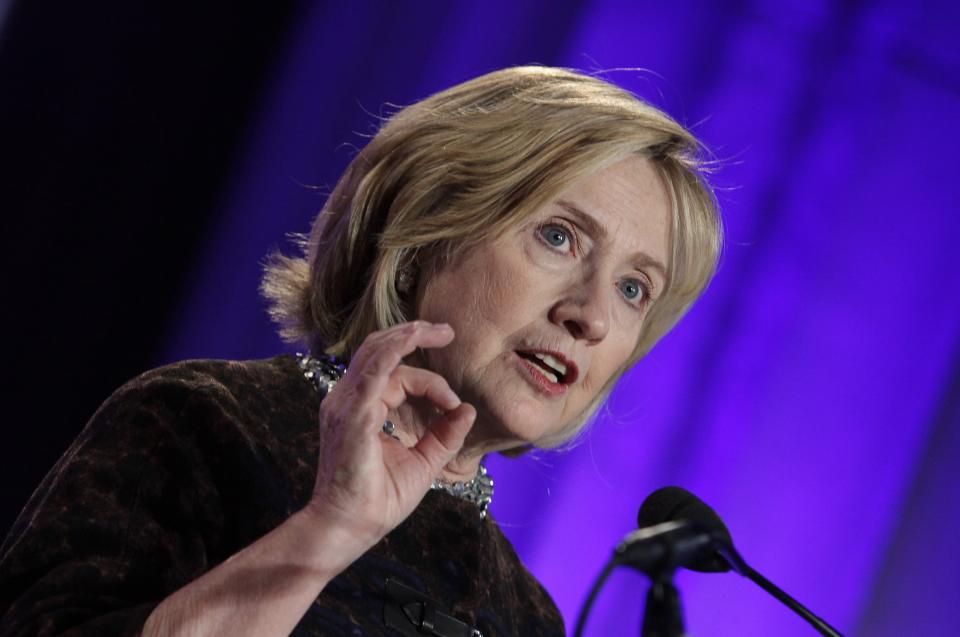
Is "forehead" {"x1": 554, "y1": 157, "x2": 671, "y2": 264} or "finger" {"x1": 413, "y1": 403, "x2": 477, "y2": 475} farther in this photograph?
"forehead" {"x1": 554, "y1": 157, "x2": 671, "y2": 264}

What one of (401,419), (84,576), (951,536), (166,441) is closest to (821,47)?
(951,536)

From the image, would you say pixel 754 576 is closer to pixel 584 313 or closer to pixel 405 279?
pixel 584 313

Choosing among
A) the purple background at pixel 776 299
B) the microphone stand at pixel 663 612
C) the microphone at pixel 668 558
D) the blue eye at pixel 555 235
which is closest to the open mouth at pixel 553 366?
the blue eye at pixel 555 235

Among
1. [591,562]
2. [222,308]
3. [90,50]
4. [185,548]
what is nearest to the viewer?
[185,548]

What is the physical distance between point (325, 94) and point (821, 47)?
1.33m

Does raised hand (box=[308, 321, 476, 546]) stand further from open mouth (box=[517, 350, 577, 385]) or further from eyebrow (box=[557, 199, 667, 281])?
eyebrow (box=[557, 199, 667, 281])

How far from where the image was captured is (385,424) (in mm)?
1787

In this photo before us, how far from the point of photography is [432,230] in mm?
1850

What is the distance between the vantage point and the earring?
189 centimetres

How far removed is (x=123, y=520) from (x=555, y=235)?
2.46 ft

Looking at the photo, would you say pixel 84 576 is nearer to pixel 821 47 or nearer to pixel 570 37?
pixel 570 37

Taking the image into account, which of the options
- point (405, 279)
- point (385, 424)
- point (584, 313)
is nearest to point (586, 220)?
point (584, 313)

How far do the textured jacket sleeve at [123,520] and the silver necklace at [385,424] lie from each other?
194 millimetres

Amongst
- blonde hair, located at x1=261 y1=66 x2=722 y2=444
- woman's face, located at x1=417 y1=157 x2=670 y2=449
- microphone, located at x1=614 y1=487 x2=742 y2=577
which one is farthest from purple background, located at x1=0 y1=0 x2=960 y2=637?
microphone, located at x1=614 y1=487 x2=742 y2=577
